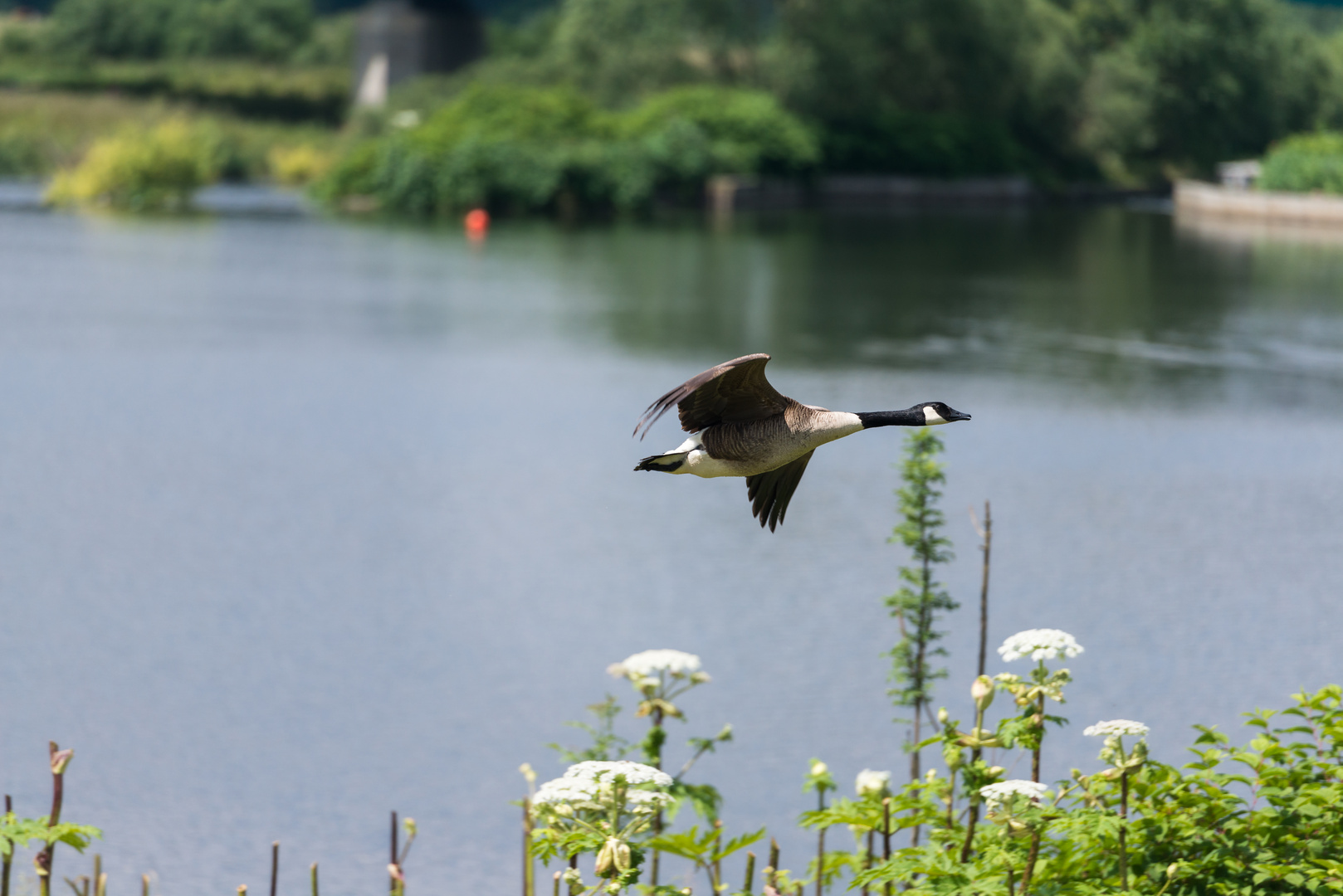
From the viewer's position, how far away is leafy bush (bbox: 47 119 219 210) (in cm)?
5731

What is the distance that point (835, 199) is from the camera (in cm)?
6912

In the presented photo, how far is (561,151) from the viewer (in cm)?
5919

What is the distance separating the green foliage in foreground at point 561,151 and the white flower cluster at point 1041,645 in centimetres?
5434

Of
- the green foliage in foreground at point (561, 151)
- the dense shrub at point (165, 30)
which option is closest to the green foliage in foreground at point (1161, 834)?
the green foliage in foreground at point (561, 151)

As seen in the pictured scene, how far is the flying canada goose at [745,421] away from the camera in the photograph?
3428 millimetres

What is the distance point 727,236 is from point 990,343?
72.9 feet

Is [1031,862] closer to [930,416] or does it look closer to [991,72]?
[930,416]

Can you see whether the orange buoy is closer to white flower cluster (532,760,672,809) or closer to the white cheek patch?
white flower cluster (532,760,672,809)

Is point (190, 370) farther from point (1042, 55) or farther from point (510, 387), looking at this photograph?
point (1042, 55)

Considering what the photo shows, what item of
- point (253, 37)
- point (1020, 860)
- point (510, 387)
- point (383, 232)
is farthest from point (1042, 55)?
point (1020, 860)

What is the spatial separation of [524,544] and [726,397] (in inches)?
520

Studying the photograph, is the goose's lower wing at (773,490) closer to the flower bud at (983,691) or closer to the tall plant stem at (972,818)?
the flower bud at (983,691)

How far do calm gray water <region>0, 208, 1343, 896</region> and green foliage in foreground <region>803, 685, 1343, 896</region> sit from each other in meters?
4.77

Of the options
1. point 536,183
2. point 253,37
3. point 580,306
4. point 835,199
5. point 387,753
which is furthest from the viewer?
point 253,37
